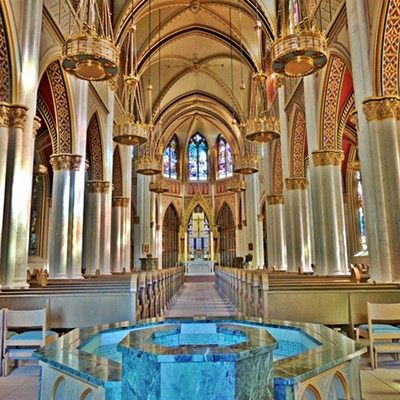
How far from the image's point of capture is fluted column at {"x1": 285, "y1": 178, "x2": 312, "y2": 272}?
50.7ft

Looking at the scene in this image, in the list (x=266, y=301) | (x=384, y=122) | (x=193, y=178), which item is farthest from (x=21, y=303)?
(x=193, y=178)

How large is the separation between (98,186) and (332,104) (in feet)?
31.3

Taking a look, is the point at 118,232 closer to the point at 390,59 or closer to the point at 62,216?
the point at 62,216

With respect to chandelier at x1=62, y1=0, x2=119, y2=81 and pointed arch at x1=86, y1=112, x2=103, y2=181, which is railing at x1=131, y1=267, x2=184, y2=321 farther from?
pointed arch at x1=86, y1=112, x2=103, y2=181

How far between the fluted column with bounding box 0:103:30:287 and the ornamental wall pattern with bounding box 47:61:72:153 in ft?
13.8

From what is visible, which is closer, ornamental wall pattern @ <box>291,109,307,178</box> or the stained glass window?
ornamental wall pattern @ <box>291,109,307,178</box>

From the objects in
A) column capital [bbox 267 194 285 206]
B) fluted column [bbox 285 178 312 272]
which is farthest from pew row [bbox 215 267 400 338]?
column capital [bbox 267 194 285 206]

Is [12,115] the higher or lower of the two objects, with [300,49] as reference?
lower

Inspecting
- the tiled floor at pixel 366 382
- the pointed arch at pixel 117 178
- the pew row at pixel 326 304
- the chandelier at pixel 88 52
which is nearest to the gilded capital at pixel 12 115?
the chandelier at pixel 88 52

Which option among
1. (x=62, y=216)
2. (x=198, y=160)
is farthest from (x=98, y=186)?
(x=198, y=160)

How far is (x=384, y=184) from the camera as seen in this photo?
26.6 ft

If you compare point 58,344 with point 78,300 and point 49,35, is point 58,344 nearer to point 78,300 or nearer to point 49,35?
point 78,300

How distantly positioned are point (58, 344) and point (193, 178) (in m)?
34.7

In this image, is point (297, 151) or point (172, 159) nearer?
point (297, 151)
